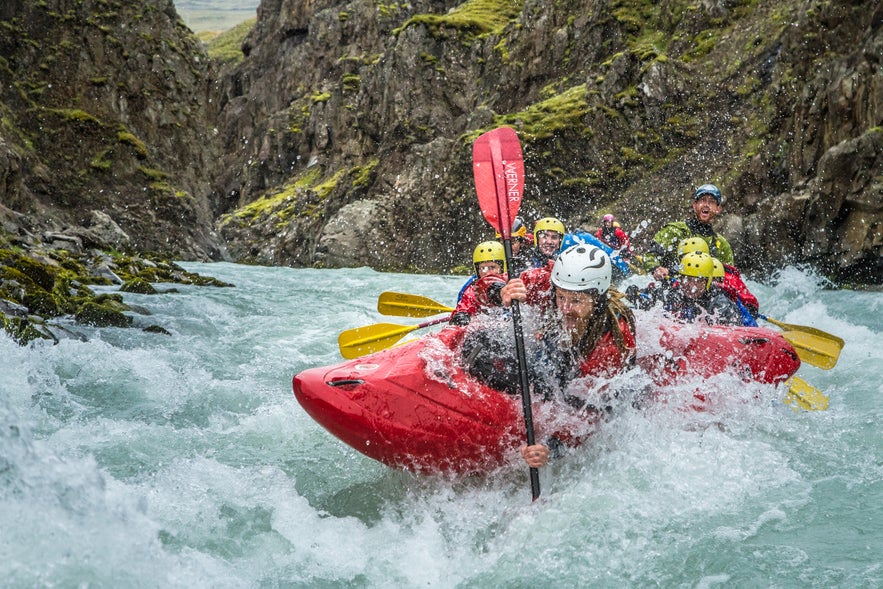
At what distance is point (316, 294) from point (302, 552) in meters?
11.4

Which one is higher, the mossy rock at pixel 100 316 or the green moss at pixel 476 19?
the green moss at pixel 476 19

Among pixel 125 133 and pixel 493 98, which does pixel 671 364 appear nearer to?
pixel 125 133

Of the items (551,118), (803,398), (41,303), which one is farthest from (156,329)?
(551,118)

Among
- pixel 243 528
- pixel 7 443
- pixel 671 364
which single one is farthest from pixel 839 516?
pixel 7 443

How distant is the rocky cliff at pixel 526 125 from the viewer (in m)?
13.4

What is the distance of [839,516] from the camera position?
374cm

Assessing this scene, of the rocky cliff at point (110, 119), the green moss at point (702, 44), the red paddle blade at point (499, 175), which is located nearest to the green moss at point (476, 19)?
the green moss at point (702, 44)

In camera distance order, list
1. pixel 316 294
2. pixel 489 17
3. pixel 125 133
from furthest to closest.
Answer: pixel 489 17 < pixel 125 133 < pixel 316 294

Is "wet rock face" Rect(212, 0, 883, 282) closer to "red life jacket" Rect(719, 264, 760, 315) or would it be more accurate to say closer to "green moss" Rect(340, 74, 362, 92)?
"green moss" Rect(340, 74, 362, 92)

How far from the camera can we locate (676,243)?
699 cm

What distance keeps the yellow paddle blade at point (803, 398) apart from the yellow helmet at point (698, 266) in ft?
3.44

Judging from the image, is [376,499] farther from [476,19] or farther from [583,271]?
[476,19]

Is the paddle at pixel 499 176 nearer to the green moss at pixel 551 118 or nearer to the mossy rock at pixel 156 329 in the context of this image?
the mossy rock at pixel 156 329

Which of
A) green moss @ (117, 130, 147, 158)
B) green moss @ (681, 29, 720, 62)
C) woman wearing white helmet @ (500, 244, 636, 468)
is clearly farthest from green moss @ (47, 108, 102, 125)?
woman wearing white helmet @ (500, 244, 636, 468)
